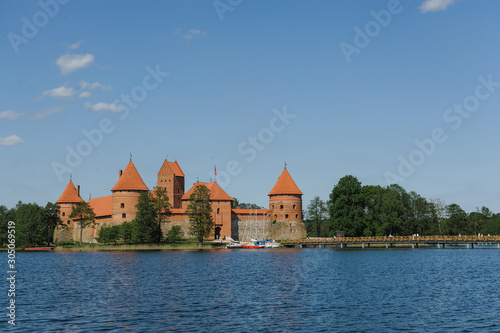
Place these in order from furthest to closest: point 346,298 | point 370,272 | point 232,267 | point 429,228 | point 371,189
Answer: point 429,228 → point 371,189 → point 232,267 → point 370,272 → point 346,298

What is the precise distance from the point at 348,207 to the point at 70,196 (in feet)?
143

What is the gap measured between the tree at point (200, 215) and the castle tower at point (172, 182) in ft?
72.4

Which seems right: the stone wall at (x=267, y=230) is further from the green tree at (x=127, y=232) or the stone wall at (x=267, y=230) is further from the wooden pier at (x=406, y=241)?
the green tree at (x=127, y=232)

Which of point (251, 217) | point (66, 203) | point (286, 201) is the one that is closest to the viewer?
point (286, 201)

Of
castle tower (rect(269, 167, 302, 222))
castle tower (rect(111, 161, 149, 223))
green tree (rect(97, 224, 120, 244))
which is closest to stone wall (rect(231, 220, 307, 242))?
castle tower (rect(269, 167, 302, 222))

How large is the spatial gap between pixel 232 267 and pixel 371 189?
4025 cm

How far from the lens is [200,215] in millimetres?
64500

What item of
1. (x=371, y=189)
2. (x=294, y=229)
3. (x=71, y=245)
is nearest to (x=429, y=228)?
(x=371, y=189)

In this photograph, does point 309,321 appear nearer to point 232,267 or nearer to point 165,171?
point 232,267

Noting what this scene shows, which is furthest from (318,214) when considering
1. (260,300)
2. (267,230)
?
(260,300)

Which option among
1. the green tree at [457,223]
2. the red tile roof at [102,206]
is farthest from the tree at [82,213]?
the green tree at [457,223]

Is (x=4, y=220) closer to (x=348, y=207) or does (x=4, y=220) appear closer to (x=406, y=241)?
(x=348, y=207)

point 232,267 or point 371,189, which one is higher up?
point 371,189

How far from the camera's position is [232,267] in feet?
124
